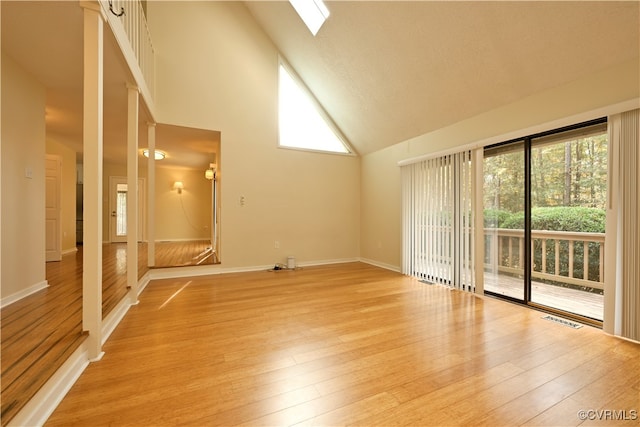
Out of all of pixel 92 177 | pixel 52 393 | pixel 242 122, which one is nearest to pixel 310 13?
pixel 242 122

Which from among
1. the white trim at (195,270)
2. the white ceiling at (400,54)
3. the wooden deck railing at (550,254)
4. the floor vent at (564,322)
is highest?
the white ceiling at (400,54)

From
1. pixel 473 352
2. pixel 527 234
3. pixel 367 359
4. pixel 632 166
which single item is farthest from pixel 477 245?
pixel 367 359

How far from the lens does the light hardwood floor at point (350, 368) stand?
4.40 feet

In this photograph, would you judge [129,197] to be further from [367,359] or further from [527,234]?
[527,234]

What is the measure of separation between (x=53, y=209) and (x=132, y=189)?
3359 mm

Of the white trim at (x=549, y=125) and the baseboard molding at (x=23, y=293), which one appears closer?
the white trim at (x=549, y=125)

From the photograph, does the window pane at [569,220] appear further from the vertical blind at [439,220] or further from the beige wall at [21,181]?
the beige wall at [21,181]

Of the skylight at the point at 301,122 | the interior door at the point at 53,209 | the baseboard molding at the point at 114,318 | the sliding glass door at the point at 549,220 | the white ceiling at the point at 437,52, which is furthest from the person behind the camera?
the skylight at the point at 301,122

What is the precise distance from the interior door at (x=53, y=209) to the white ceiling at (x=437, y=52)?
4630mm

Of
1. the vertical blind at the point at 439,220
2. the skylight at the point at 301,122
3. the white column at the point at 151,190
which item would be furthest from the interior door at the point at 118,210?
the vertical blind at the point at 439,220

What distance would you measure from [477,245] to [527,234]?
53 centimetres

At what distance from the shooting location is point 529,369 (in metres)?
1.73

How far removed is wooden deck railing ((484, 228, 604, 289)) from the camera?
2.83 m

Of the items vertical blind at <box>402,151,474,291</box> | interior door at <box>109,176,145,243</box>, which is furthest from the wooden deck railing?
interior door at <box>109,176,145,243</box>
